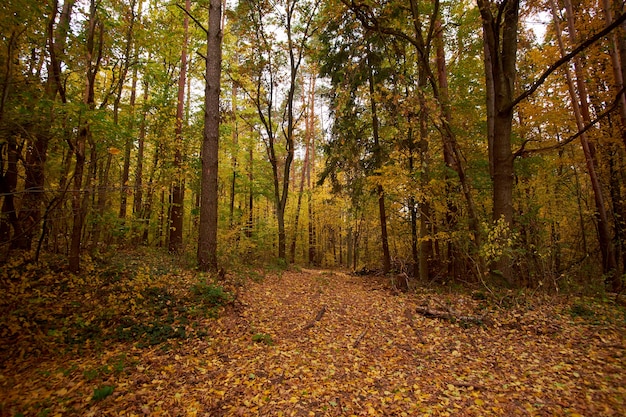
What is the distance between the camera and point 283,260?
1244 cm

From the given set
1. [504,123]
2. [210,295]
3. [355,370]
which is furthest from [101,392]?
[504,123]

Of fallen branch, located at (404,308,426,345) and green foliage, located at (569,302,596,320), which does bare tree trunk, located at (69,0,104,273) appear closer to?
fallen branch, located at (404,308,426,345)

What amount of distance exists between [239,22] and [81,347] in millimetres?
12800

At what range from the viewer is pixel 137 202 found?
1070 centimetres

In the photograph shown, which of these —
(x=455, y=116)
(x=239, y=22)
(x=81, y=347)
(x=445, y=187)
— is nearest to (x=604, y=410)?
(x=81, y=347)

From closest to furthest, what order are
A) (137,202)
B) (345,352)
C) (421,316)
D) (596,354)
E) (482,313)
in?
(596,354)
(345,352)
(482,313)
(421,316)
(137,202)

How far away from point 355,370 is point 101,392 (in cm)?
306

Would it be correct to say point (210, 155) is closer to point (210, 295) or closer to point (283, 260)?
point (210, 295)

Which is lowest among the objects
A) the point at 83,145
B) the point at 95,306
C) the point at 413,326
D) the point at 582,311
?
the point at 413,326

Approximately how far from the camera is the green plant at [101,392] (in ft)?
10.3

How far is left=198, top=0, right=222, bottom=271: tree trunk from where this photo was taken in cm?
724

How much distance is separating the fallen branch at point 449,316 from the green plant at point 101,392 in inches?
213

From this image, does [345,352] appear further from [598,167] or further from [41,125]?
[598,167]

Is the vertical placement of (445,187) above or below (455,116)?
below
